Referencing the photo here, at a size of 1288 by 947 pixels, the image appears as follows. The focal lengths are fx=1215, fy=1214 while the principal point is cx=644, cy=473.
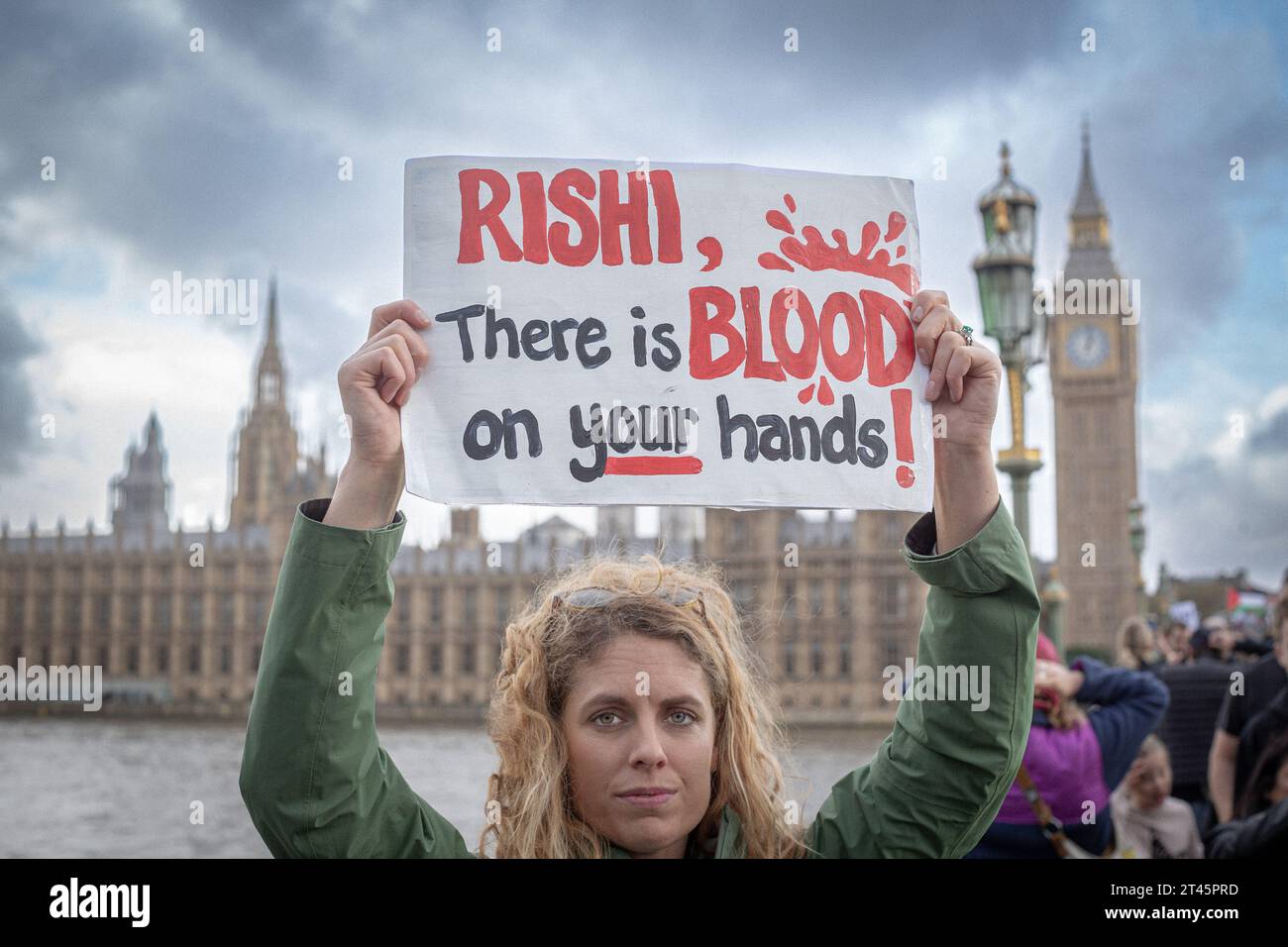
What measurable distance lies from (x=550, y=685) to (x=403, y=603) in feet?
137

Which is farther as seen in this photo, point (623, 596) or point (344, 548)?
point (623, 596)

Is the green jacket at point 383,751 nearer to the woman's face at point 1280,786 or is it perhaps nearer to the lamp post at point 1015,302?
the woman's face at point 1280,786

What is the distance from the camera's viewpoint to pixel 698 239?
1346mm

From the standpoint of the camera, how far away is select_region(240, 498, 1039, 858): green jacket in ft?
3.66

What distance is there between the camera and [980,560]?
1.21 meters

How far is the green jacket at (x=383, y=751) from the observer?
1115 millimetres

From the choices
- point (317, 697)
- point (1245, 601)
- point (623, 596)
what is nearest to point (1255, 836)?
point (623, 596)

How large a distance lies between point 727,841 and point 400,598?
4115cm

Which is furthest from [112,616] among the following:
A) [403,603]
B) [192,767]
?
[192,767]

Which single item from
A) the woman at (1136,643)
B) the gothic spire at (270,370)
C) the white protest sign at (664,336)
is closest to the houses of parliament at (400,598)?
the gothic spire at (270,370)

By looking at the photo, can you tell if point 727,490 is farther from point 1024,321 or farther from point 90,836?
point 90,836

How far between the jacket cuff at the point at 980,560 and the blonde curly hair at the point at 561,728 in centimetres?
23

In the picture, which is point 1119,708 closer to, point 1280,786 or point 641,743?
point 1280,786
